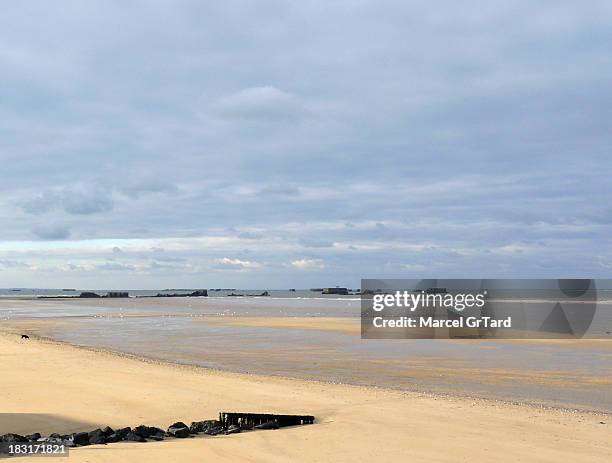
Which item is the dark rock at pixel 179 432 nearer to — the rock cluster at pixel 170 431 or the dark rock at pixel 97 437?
the rock cluster at pixel 170 431

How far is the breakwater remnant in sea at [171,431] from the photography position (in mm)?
11047

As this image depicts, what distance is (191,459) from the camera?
10.0 m

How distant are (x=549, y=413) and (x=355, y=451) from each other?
6.58 metres

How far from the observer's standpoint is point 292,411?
48.5ft

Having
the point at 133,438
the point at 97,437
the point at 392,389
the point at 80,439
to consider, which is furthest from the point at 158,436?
the point at 392,389

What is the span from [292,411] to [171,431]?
12.3ft

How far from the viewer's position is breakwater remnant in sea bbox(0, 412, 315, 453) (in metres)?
11.0

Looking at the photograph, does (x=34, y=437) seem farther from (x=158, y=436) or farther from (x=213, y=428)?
(x=213, y=428)

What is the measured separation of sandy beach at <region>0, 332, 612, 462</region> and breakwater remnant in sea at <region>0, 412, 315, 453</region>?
0.42 meters

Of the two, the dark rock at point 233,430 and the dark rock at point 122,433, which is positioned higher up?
the dark rock at point 122,433

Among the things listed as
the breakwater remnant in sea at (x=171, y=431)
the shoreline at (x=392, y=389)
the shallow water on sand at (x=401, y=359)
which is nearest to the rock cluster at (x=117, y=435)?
the breakwater remnant in sea at (x=171, y=431)

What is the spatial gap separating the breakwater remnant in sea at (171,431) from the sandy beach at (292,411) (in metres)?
0.42

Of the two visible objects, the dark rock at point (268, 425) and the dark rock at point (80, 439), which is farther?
the dark rock at point (268, 425)

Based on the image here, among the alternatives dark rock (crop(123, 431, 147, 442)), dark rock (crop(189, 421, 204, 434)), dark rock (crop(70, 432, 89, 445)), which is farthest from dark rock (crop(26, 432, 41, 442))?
dark rock (crop(189, 421, 204, 434))
